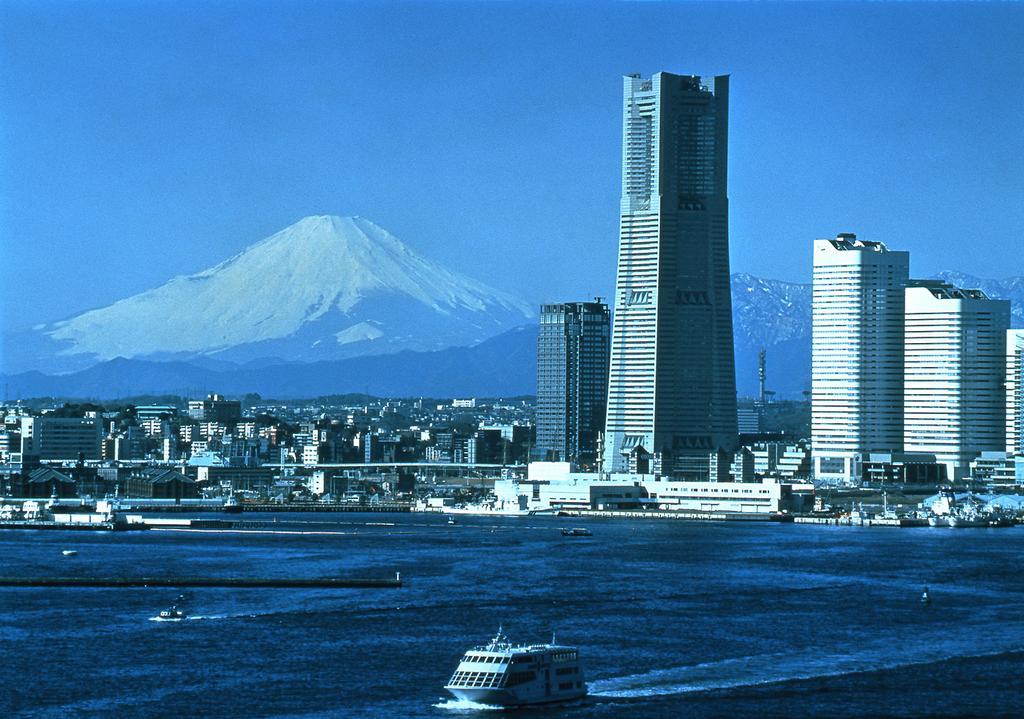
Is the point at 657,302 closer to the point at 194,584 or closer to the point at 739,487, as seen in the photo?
the point at 739,487

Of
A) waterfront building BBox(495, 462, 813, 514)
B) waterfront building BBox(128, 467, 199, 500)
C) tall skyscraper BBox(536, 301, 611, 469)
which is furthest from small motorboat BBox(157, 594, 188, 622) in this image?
tall skyscraper BBox(536, 301, 611, 469)

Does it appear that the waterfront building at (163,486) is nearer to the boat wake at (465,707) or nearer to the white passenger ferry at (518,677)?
the white passenger ferry at (518,677)

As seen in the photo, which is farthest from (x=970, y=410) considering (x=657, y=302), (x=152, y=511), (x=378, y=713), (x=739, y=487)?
(x=378, y=713)

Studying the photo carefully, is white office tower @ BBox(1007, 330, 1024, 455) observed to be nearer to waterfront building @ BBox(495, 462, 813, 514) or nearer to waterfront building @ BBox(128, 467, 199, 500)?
waterfront building @ BBox(495, 462, 813, 514)

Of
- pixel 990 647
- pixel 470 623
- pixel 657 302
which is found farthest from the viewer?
pixel 657 302

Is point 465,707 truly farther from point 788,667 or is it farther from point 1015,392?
point 1015,392

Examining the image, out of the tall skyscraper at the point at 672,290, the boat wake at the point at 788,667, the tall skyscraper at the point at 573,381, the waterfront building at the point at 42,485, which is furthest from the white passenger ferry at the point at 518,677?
the tall skyscraper at the point at 573,381

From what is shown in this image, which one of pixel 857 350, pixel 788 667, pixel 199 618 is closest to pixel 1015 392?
pixel 857 350
